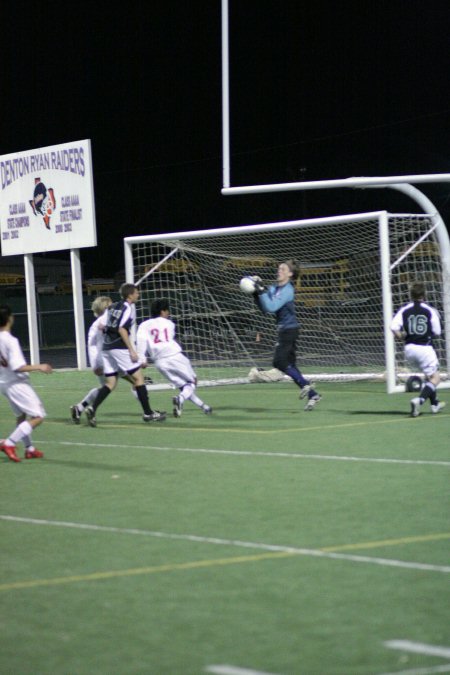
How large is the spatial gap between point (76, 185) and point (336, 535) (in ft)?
72.2

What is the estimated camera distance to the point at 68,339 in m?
43.5

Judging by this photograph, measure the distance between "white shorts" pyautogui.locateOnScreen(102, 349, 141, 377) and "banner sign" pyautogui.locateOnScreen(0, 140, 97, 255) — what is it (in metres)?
Answer: 12.5

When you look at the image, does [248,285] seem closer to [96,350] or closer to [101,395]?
[96,350]

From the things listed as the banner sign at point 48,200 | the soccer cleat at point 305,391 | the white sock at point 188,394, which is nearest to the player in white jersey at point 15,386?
the white sock at point 188,394

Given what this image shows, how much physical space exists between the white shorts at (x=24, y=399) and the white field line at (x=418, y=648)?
704cm

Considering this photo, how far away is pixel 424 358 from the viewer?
50.1ft

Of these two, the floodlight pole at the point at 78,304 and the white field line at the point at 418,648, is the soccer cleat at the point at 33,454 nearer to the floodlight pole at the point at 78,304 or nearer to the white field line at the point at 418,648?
the white field line at the point at 418,648

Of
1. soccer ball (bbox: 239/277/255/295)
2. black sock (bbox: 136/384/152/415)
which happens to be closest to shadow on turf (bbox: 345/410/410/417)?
soccer ball (bbox: 239/277/255/295)

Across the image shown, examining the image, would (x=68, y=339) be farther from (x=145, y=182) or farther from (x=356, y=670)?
(x=356, y=670)

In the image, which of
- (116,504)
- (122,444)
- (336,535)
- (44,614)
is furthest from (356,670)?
(122,444)

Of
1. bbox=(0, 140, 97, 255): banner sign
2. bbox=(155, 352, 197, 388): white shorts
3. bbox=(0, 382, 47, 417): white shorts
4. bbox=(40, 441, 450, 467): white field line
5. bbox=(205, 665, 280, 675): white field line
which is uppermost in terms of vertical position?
bbox=(0, 140, 97, 255): banner sign

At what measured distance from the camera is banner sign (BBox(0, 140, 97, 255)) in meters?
28.5

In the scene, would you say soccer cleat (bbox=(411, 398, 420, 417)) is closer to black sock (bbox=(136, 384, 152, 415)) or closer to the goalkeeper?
the goalkeeper

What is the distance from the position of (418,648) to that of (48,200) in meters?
25.0
